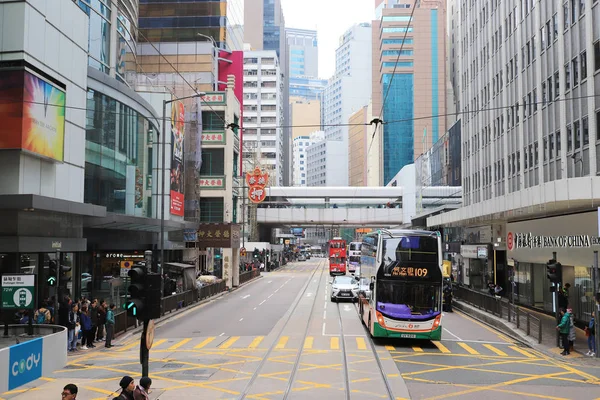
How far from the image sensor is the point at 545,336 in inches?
919

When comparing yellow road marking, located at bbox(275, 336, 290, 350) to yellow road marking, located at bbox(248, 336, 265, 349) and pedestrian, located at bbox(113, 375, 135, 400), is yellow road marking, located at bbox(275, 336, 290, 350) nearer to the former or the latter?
yellow road marking, located at bbox(248, 336, 265, 349)

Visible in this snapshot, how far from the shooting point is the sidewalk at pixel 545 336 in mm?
19188

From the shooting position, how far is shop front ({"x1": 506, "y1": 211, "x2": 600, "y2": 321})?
24156 millimetres

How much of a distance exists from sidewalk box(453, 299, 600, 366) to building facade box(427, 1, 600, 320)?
82.1 inches

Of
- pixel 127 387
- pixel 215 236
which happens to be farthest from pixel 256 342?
pixel 215 236

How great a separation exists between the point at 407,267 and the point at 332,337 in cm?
447

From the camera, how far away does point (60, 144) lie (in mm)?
21969

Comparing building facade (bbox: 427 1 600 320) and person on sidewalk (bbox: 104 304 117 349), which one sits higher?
building facade (bbox: 427 1 600 320)

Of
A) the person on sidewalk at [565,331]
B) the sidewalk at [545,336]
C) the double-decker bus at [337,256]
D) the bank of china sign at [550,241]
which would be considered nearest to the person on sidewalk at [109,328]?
the sidewalk at [545,336]

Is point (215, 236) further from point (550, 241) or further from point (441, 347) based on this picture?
point (441, 347)

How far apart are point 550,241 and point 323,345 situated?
13065mm

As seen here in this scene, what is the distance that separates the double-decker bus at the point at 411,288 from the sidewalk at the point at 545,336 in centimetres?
368

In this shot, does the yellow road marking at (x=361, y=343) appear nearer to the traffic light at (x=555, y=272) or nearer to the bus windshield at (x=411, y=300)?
the bus windshield at (x=411, y=300)

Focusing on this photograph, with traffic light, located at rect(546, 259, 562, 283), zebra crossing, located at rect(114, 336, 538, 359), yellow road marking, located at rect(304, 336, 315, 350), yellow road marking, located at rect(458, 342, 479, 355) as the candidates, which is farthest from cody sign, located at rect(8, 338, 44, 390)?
traffic light, located at rect(546, 259, 562, 283)
